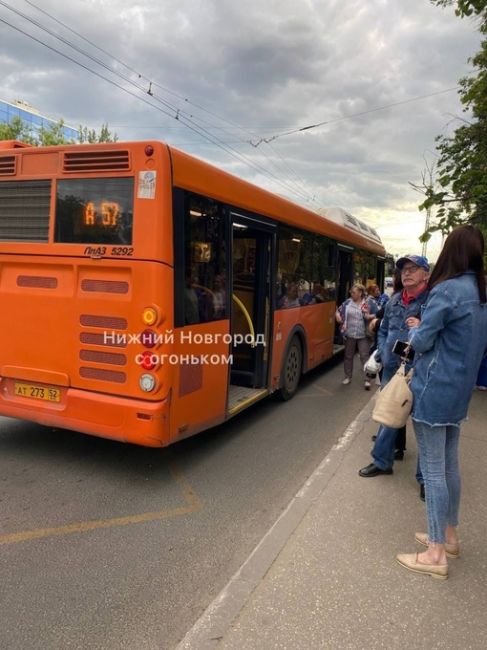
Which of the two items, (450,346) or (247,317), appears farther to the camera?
(247,317)

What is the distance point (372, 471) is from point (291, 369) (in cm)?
288

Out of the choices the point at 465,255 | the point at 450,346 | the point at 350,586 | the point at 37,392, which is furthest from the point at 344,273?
the point at 350,586

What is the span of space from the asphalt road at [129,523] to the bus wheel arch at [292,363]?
988 mm

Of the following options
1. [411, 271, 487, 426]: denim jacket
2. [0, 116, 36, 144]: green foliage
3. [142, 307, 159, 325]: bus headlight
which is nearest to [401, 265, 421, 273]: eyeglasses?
[411, 271, 487, 426]: denim jacket

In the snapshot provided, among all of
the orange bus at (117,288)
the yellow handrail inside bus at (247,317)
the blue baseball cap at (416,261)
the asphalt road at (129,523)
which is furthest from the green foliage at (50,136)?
the blue baseball cap at (416,261)

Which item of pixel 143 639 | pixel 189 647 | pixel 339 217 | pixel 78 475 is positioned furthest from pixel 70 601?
pixel 339 217

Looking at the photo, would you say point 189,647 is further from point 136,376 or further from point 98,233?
point 98,233

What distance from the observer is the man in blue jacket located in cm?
372

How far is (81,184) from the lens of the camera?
12.9 ft

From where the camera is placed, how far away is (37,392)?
13.7 feet

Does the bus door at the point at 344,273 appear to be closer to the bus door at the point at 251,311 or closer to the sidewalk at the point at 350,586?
A: the bus door at the point at 251,311

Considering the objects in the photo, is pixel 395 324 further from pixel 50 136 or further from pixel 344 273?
pixel 50 136

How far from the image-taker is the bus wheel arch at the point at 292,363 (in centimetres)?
651

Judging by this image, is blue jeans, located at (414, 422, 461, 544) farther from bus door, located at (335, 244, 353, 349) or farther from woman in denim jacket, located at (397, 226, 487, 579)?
bus door, located at (335, 244, 353, 349)
